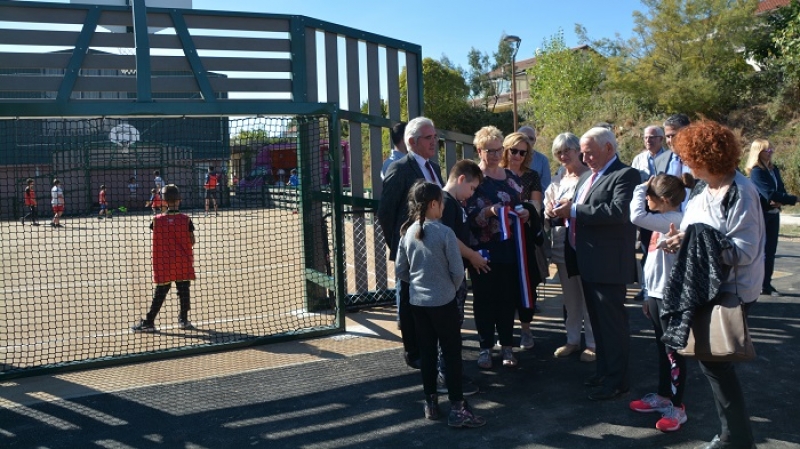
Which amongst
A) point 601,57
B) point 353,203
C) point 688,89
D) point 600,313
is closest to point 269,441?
point 600,313

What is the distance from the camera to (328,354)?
5992 millimetres

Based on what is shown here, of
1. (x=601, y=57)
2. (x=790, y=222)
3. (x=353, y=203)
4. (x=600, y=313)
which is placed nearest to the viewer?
(x=600, y=313)

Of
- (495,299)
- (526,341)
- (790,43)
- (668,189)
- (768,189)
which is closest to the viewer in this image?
(668,189)

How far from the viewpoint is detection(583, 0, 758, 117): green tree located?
28141mm

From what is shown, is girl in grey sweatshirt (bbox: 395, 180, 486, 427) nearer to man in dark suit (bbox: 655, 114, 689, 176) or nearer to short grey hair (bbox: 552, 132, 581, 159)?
short grey hair (bbox: 552, 132, 581, 159)

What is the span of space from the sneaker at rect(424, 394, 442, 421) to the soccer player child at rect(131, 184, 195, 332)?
3571 millimetres

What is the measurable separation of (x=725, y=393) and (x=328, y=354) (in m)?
3.35

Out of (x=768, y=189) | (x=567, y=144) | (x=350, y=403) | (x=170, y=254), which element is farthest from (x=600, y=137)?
(x=170, y=254)

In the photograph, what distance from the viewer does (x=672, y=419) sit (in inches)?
163

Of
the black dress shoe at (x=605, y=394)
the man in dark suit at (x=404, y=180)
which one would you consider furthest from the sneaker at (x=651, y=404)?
the man in dark suit at (x=404, y=180)

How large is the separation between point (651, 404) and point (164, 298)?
4873mm

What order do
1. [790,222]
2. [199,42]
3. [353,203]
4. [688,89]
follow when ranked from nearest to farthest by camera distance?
1. [199,42]
2. [353,203]
3. [790,222]
4. [688,89]

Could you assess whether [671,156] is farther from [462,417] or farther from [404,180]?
[462,417]

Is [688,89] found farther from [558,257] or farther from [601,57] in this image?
[558,257]
